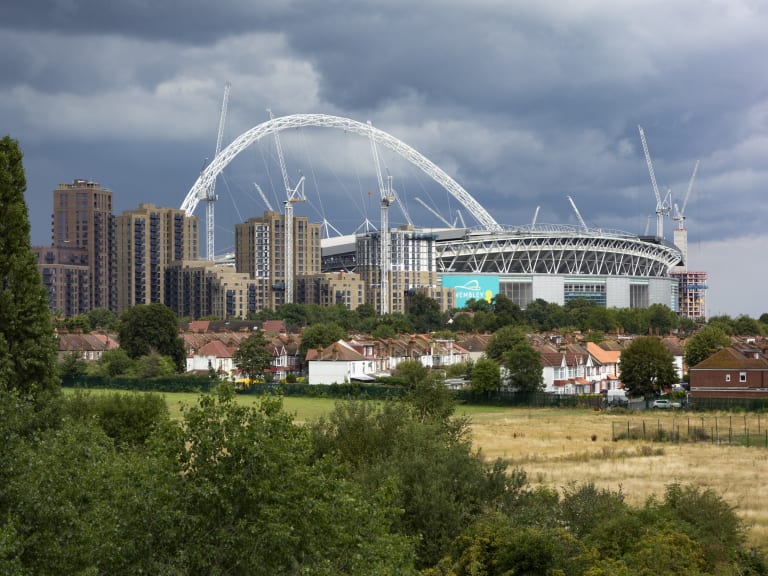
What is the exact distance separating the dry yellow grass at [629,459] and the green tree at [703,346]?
1274 inches

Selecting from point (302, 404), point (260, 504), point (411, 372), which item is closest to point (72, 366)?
point (302, 404)

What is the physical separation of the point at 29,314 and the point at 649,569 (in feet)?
63.9

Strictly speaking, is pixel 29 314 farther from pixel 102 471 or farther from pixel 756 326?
pixel 756 326

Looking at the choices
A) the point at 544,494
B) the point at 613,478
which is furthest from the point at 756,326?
the point at 544,494

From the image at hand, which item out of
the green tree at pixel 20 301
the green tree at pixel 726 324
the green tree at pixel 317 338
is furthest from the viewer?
the green tree at pixel 726 324

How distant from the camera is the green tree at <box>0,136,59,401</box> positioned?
3391 centimetres

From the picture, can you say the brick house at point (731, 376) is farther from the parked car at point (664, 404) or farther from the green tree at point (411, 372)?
the green tree at point (411, 372)

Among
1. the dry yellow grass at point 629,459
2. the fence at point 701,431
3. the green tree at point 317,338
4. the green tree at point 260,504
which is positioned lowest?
the dry yellow grass at point 629,459

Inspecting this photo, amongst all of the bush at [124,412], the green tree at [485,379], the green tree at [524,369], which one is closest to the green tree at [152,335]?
the green tree at [485,379]

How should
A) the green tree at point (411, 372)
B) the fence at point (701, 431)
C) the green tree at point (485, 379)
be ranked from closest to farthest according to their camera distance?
the fence at point (701, 431) < the green tree at point (485, 379) < the green tree at point (411, 372)

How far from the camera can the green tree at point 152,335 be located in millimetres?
118562

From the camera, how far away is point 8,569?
16875 mm

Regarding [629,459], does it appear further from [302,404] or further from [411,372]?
[411,372]

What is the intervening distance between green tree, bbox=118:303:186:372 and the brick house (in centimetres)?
5510
